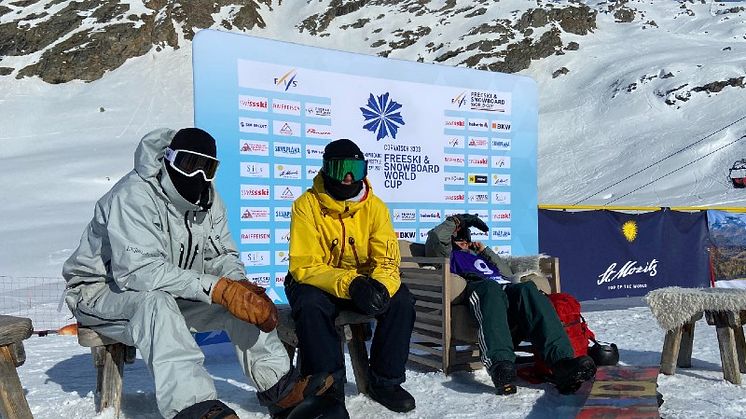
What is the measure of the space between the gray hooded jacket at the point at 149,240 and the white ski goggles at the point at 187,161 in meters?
0.06

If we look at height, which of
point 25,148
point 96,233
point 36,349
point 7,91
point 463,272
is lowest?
point 36,349

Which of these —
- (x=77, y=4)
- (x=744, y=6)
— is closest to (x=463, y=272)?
(x=77, y=4)

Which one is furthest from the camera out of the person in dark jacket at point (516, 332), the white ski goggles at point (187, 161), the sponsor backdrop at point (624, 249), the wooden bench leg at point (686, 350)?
the sponsor backdrop at point (624, 249)

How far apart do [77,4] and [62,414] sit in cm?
5200

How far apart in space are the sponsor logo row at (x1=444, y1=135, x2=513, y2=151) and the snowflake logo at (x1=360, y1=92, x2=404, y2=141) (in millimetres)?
565

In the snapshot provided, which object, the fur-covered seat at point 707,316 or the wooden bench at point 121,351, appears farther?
the fur-covered seat at point 707,316

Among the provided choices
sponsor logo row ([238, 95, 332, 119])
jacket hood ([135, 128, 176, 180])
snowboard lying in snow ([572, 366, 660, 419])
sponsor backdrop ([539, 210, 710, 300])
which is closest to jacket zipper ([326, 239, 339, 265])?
jacket hood ([135, 128, 176, 180])

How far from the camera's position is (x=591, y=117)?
1272 inches

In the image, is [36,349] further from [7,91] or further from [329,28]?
[329,28]

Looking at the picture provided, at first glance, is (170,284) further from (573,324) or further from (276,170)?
(276,170)

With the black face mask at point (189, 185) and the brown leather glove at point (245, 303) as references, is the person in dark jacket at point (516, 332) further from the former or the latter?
the black face mask at point (189, 185)

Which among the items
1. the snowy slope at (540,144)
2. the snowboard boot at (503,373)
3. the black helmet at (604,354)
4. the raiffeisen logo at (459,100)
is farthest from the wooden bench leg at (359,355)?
the raiffeisen logo at (459,100)

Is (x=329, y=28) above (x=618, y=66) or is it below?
above

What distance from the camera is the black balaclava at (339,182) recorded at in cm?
345
